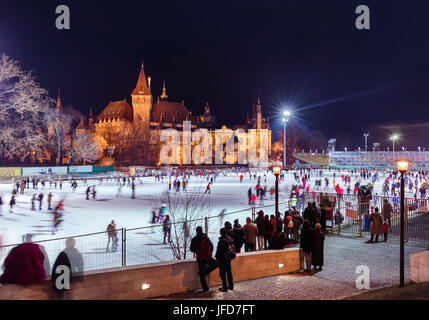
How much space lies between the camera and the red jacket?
13.4 ft

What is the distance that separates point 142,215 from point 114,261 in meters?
6.65

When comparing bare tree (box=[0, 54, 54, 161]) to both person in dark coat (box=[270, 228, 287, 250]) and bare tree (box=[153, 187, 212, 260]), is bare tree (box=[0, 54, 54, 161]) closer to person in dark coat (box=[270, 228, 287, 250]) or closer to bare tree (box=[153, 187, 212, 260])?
bare tree (box=[153, 187, 212, 260])

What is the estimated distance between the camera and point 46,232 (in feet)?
37.2

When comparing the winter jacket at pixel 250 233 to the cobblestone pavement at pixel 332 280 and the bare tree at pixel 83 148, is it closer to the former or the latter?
the cobblestone pavement at pixel 332 280

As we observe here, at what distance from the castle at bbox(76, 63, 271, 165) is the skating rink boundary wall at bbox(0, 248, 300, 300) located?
Answer: 67.7 m

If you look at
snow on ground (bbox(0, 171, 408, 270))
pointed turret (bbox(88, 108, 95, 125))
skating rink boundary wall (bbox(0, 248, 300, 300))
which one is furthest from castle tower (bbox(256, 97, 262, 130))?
skating rink boundary wall (bbox(0, 248, 300, 300))

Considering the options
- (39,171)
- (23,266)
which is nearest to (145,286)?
(23,266)

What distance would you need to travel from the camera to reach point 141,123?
87.2m

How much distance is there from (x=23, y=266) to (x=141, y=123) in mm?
85484

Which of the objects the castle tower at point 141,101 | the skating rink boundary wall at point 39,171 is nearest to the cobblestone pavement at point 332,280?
the skating rink boundary wall at point 39,171

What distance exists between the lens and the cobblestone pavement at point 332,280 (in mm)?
5273

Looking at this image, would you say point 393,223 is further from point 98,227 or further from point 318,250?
point 98,227

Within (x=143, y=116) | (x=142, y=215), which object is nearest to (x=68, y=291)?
(x=142, y=215)
